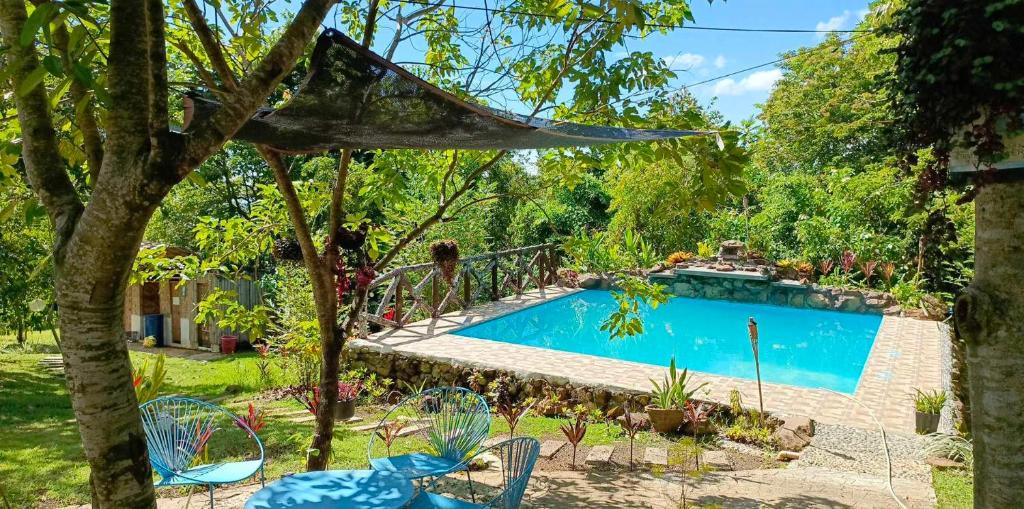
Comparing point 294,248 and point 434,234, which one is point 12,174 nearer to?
point 294,248

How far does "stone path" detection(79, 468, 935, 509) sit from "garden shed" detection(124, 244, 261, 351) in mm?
7990

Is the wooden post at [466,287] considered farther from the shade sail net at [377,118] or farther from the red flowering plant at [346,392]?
the shade sail net at [377,118]

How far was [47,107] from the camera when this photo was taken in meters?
1.81

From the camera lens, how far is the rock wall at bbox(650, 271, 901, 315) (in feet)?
39.3

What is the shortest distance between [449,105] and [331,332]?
67.1 inches

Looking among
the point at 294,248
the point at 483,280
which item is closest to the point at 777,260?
the point at 483,280

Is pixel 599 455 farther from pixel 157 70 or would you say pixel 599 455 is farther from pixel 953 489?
pixel 157 70

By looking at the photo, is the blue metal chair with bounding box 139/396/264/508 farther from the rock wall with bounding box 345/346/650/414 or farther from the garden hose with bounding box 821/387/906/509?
the rock wall with bounding box 345/346/650/414

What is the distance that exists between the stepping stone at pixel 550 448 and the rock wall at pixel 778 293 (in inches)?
342

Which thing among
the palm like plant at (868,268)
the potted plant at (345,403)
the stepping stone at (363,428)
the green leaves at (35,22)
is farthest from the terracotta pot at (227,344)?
the palm like plant at (868,268)

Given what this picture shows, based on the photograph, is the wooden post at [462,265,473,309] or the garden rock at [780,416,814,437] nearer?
the garden rock at [780,416,814,437]

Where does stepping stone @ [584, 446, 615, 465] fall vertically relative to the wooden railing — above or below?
below

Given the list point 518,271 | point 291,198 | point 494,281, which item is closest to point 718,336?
point 518,271

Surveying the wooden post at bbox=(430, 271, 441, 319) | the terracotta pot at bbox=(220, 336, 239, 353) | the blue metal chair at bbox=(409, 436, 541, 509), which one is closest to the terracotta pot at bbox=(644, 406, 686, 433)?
the blue metal chair at bbox=(409, 436, 541, 509)
